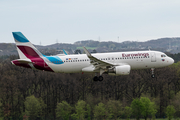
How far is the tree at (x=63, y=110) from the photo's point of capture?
103 metres

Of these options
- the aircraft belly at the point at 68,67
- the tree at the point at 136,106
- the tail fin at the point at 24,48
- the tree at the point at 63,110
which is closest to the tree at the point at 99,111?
the tree at the point at 136,106

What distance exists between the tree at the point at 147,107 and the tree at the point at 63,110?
25514mm

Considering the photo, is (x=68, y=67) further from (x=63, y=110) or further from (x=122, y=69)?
(x=63, y=110)

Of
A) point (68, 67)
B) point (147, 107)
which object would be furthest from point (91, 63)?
point (147, 107)

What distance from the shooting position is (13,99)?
10681 cm

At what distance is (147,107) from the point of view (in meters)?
101

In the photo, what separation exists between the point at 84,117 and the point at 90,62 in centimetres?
5233

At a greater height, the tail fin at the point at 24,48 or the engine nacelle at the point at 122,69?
the tail fin at the point at 24,48

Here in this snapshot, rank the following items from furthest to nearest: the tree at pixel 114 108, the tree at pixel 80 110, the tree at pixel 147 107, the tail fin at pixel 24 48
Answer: the tree at pixel 80 110, the tree at pixel 147 107, the tree at pixel 114 108, the tail fin at pixel 24 48

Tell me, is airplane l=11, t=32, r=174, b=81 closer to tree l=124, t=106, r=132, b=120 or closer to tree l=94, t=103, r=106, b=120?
tree l=94, t=103, r=106, b=120

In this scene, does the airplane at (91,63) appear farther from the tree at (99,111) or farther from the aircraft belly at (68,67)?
the tree at (99,111)

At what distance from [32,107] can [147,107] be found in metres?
40.0

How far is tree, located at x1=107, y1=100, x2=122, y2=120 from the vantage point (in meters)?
99.6

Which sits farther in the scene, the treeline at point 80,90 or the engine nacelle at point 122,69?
the treeline at point 80,90
